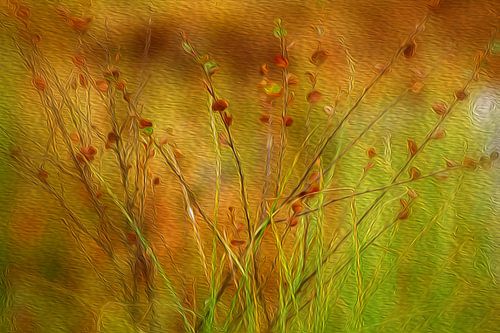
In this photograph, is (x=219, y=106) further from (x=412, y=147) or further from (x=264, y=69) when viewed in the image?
(x=412, y=147)

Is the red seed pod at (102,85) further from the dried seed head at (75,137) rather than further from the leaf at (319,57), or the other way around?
the leaf at (319,57)

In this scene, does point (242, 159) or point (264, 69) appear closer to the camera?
point (264, 69)

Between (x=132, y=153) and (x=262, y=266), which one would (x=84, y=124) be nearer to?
(x=132, y=153)

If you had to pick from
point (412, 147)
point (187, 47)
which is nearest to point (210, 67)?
point (187, 47)

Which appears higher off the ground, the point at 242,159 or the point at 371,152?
the point at 371,152

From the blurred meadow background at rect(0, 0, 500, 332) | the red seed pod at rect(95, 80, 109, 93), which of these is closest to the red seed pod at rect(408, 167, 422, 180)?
the blurred meadow background at rect(0, 0, 500, 332)

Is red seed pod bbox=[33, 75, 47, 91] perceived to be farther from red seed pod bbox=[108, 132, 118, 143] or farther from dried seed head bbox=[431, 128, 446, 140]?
dried seed head bbox=[431, 128, 446, 140]

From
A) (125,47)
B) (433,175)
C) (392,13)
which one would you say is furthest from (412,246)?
(125,47)

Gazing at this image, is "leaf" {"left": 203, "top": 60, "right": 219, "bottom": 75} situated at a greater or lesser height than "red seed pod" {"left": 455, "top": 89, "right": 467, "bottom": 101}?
lesser

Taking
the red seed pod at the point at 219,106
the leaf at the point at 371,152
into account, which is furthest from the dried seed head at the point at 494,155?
the red seed pod at the point at 219,106
